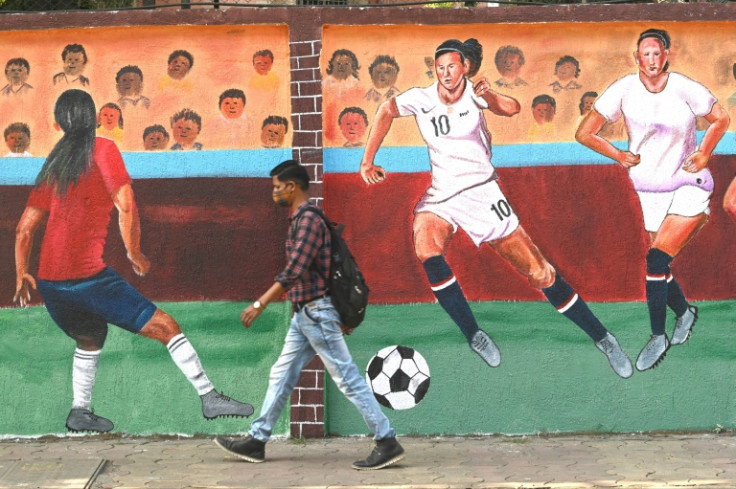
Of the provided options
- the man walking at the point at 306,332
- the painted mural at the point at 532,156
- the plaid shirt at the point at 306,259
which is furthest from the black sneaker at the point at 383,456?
the painted mural at the point at 532,156

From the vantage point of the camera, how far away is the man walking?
6.03 meters

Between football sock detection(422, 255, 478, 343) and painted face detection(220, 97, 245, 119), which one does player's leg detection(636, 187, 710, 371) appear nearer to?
football sock detection(422, 255, 478, 343)

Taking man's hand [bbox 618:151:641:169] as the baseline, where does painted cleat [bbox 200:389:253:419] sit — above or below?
below

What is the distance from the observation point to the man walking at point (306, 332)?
19.8 ft

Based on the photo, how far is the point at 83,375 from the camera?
6.99m

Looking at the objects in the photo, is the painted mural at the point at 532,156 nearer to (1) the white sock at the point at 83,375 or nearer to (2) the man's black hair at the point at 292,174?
(2) the man's black hair at the point at 292,174

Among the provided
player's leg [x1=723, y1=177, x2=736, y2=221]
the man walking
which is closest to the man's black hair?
the man walking

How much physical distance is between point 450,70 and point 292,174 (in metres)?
1.55

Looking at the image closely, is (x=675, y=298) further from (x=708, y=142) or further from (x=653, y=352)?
(x=708, y=142)

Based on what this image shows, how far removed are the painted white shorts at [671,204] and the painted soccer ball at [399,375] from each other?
1978 millimetres

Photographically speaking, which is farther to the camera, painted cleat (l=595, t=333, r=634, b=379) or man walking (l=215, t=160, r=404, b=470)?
painted cleat (l=595, t=333, r=634, b=379)

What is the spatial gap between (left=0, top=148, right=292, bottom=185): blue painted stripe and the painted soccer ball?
5.40ft

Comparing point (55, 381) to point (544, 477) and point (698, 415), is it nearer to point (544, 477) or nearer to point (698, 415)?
point (544, 477)

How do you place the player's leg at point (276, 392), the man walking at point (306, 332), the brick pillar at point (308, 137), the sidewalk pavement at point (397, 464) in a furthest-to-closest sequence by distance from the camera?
the brick pillar at point (308, 137) < the player's leg at point (276, 392) < the man walking at point (306, 332) < the sidewalk pavement at point (397, 464)
